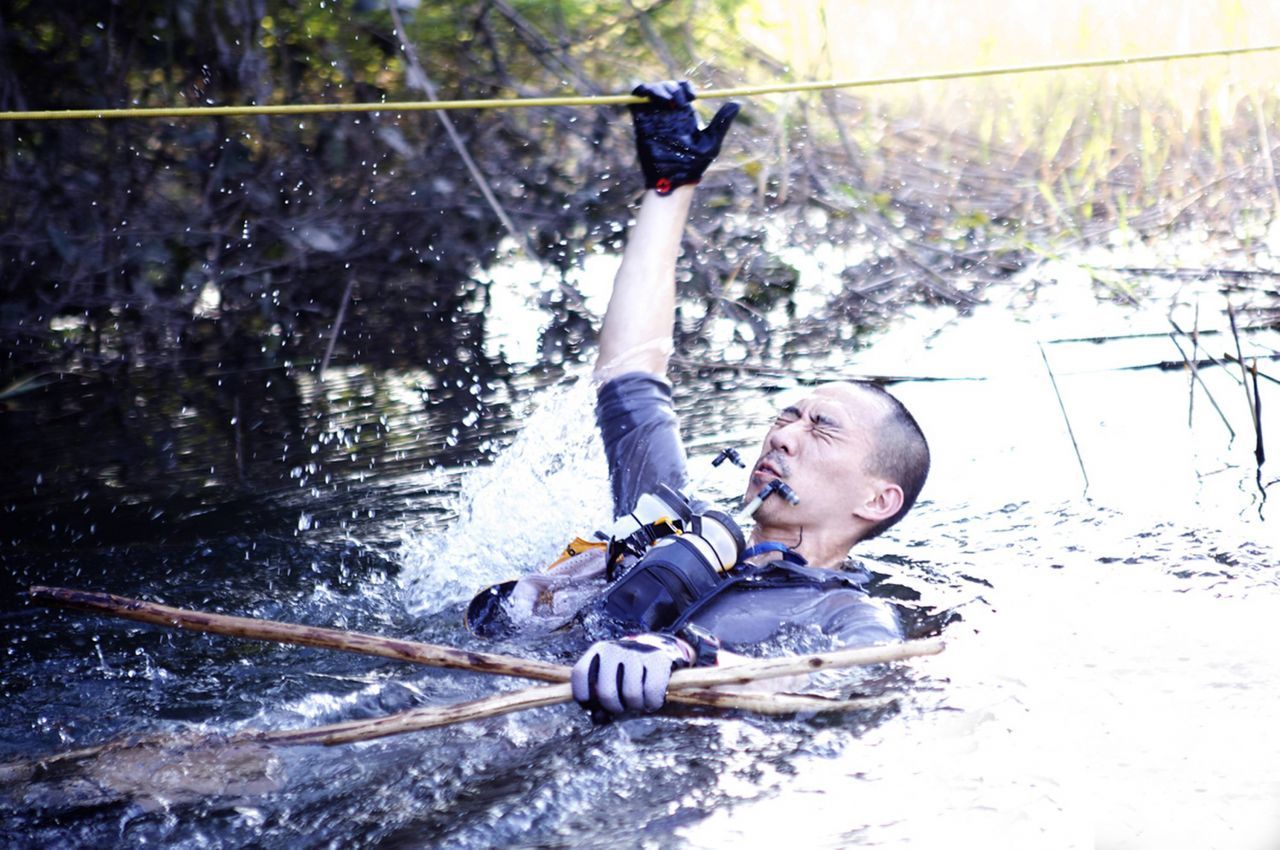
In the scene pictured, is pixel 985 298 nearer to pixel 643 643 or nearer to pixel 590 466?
pixel 590 466

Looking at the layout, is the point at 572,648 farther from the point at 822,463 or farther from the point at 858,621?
the point at 822,463

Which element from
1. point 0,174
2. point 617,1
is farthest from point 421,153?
point 0,174

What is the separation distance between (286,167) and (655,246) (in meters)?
3.95

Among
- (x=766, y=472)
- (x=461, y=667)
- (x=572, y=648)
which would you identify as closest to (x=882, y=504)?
(x=766, y=472)

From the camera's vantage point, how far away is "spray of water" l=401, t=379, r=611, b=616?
446 cm

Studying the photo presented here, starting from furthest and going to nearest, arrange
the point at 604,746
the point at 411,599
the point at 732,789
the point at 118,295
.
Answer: the point at 118,295 → the point at 411,599 → the point at 604,746 → the point at 732,789

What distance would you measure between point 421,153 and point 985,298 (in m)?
3.11

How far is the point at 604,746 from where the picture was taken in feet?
9.92

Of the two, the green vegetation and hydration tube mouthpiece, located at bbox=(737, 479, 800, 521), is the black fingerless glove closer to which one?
hydration tube mouthpiece, located at bbox=(737, 479, 800, 521)

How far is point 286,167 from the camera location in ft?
25.3

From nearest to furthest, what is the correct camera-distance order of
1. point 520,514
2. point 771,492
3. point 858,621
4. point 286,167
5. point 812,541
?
point 858,621 < point 771,492 < point 812,541 < point 520,514 < point 286,167

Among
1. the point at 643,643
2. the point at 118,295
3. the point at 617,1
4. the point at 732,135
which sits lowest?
the point at 643,643

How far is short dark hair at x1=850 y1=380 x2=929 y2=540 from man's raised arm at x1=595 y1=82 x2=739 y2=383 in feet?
2.12

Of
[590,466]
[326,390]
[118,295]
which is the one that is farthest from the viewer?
[118,295]
